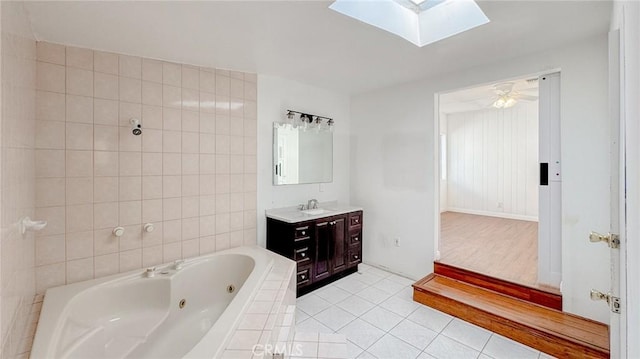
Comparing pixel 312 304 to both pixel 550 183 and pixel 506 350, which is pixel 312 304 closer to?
pixel 506 350

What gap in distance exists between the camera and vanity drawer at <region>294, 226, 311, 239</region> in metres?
2.77

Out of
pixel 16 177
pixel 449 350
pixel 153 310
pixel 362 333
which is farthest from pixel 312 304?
pixel 16 177

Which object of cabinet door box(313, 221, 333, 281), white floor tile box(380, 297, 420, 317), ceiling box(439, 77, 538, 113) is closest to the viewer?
white floor tile box(380, 297, 420, 317)

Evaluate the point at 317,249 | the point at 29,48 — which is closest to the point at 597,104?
the point at 317,249

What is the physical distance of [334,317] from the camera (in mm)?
2479

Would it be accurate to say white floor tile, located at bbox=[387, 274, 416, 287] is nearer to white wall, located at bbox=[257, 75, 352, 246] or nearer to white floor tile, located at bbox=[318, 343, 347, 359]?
white wall, located at bbox=[257, 75, 352, 246]

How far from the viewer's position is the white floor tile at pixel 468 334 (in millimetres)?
2105

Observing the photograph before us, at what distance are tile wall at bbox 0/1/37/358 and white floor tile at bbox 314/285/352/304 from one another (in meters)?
2.21

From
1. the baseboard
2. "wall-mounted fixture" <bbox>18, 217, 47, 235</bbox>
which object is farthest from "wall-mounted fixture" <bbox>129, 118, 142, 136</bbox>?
the baseboard

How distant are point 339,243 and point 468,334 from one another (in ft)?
4.98

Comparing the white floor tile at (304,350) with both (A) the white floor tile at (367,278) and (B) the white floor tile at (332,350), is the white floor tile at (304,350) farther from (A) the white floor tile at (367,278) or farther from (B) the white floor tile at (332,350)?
(A) the white floor tile at (367,278)

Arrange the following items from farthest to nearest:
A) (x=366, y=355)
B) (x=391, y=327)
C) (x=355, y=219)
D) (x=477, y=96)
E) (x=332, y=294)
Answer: (x=477, y=96) → (x=355, y=219) → (x=332, y=294) → (x=391, y=327) → (x=366, y=355)

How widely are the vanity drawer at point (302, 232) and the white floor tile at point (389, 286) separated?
3.46 feet

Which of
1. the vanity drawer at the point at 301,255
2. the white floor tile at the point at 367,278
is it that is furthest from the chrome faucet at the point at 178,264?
the white floor tile at the point at 367,278
